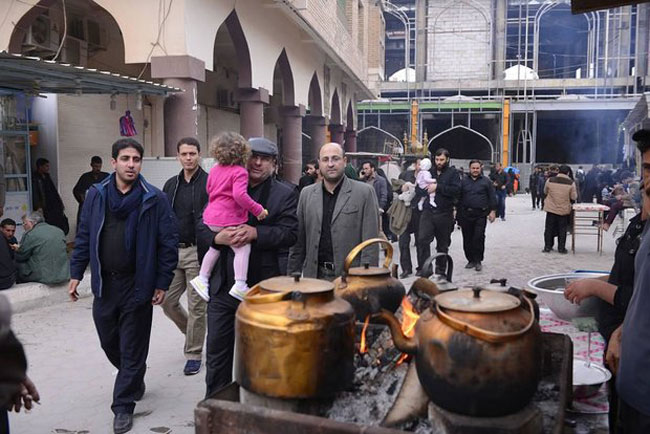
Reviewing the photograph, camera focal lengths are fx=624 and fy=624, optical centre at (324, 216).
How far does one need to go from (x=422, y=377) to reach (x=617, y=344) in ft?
3.88

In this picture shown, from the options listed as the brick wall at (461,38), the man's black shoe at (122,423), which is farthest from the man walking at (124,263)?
the brick wall at (461,38)

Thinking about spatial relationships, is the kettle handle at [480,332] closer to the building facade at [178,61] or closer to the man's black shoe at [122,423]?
the man's black shoe at [122,423]

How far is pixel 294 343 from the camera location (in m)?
2.07

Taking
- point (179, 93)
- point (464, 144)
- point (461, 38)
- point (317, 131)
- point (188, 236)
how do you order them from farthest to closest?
point (461, 38) < point (464, 144) < point (317, 131) < point (179, 93) < point (188, 236)

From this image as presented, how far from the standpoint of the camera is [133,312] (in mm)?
3971

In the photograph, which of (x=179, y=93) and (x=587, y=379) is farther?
(x=179, y=93)

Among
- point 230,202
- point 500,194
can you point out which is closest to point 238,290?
point 230,202

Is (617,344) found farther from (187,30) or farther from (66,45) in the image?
(66,45)

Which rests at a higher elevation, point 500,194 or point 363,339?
point 363,339

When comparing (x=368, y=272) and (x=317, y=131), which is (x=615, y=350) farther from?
Answer: (x=317, y=131)

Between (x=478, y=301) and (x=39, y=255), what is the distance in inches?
255

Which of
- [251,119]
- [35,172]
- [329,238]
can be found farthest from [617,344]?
[251,119]

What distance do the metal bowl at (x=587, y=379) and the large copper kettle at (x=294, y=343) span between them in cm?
158

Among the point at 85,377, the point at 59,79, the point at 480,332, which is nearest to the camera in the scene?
the point at 480,332
